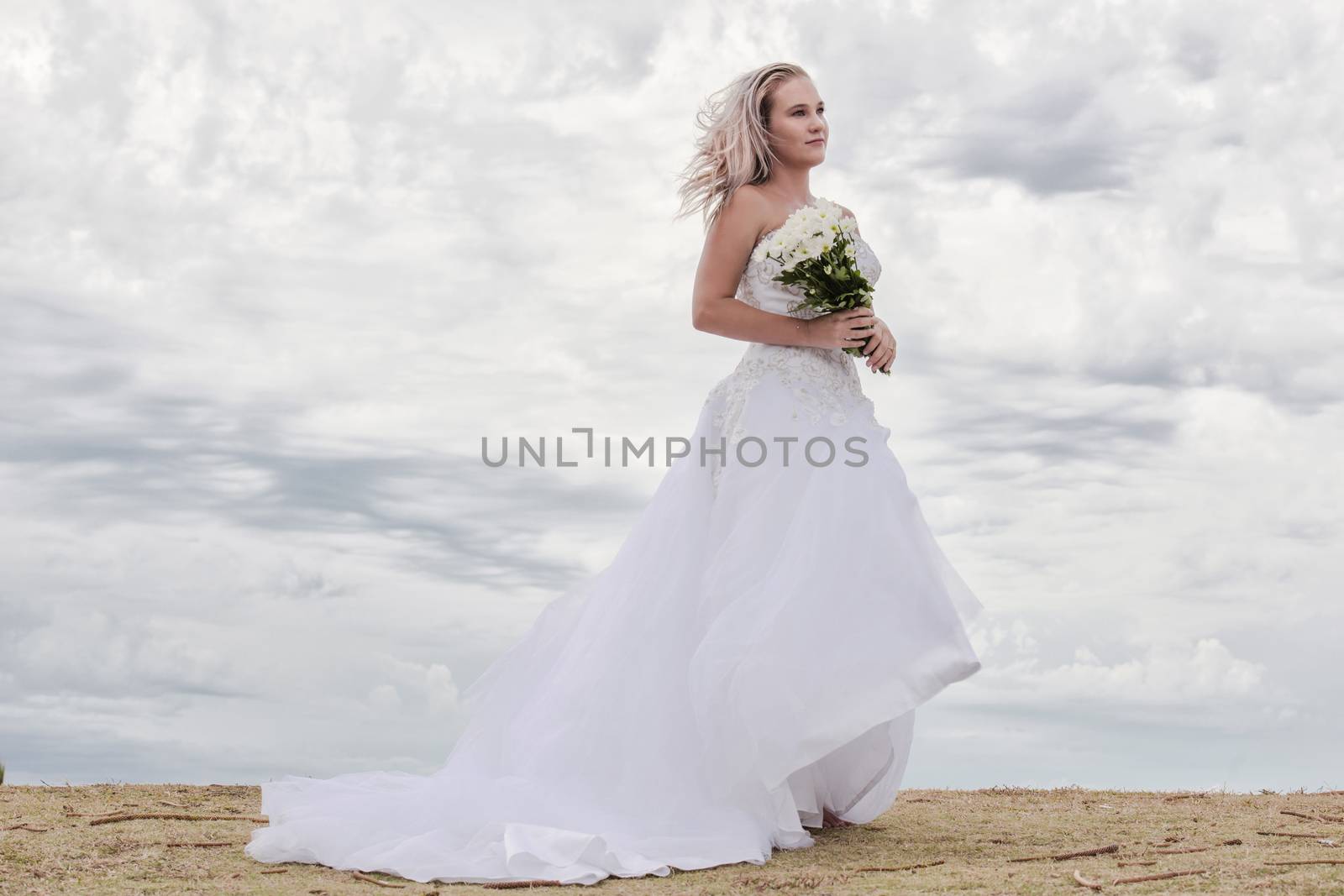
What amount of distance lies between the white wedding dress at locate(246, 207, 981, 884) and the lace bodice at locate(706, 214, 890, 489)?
11mm

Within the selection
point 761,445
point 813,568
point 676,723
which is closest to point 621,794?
point 676,723

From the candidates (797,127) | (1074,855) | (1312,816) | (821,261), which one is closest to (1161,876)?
(1074,855)

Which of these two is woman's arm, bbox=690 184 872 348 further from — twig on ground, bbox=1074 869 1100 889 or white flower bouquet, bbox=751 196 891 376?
twig on ground, bbox=1074 869 1100 889

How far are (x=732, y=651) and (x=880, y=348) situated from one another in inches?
59.9

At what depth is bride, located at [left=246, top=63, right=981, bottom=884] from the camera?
4.59 meters

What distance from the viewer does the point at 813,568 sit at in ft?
15.6

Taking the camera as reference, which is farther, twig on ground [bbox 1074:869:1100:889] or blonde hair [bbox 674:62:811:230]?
blonde hair [bbox 674:62:811:230]

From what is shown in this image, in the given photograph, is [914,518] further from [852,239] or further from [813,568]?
[852,239]

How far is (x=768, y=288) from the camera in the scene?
17.2ft

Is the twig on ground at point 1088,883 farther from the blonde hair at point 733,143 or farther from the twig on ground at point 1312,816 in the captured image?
the blonde hair at point 733,143

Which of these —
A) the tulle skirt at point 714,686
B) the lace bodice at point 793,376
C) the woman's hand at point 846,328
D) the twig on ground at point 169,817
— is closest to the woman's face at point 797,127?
the lace bodice at point 793,376

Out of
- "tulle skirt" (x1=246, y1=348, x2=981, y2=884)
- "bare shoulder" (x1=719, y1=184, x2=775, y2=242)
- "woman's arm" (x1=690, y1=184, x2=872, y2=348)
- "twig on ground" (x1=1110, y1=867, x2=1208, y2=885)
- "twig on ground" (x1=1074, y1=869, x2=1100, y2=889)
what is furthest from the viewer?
"bare shoulder" (x1=719, y1=184, x2=775, y2=242)

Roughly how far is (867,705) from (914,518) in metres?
0.90

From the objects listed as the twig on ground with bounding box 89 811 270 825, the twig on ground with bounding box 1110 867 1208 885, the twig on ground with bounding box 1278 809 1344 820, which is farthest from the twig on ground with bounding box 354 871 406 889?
the twig on ground with bounding box 1278 809 1344 820
